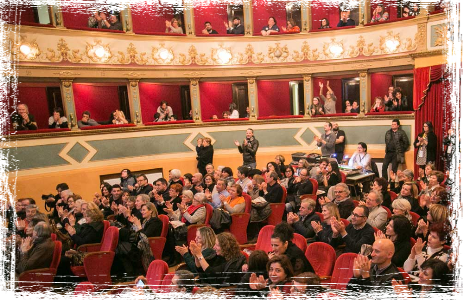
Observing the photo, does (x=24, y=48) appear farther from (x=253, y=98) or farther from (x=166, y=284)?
(x=166, y=284)

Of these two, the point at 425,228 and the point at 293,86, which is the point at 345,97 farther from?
the point at 425,228

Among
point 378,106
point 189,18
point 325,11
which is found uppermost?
point 325,11

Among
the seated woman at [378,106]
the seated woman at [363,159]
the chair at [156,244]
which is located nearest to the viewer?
the chair at [156,244]

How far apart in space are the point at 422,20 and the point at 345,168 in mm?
3942

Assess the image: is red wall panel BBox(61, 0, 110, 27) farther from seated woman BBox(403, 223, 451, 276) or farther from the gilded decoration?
seated woman BBox(403, 223, 451, 276)

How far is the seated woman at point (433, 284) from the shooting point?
2221 millimetres

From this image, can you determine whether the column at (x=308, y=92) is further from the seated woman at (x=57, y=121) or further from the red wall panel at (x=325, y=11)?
the seated woman at (x=57, y=121)

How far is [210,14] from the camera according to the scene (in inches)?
416

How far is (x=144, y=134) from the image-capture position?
888 cm

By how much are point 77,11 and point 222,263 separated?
27.1 ft

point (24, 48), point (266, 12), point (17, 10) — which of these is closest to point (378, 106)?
point (266, 12)

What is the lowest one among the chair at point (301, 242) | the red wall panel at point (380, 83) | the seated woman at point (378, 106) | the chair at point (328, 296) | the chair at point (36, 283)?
the chair at point (36, 283)

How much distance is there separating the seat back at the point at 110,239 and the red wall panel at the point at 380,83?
840 cm

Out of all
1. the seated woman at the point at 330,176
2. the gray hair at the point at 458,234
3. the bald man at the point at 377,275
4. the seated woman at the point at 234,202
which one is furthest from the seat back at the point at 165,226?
the gray hair at the point at 458,234
